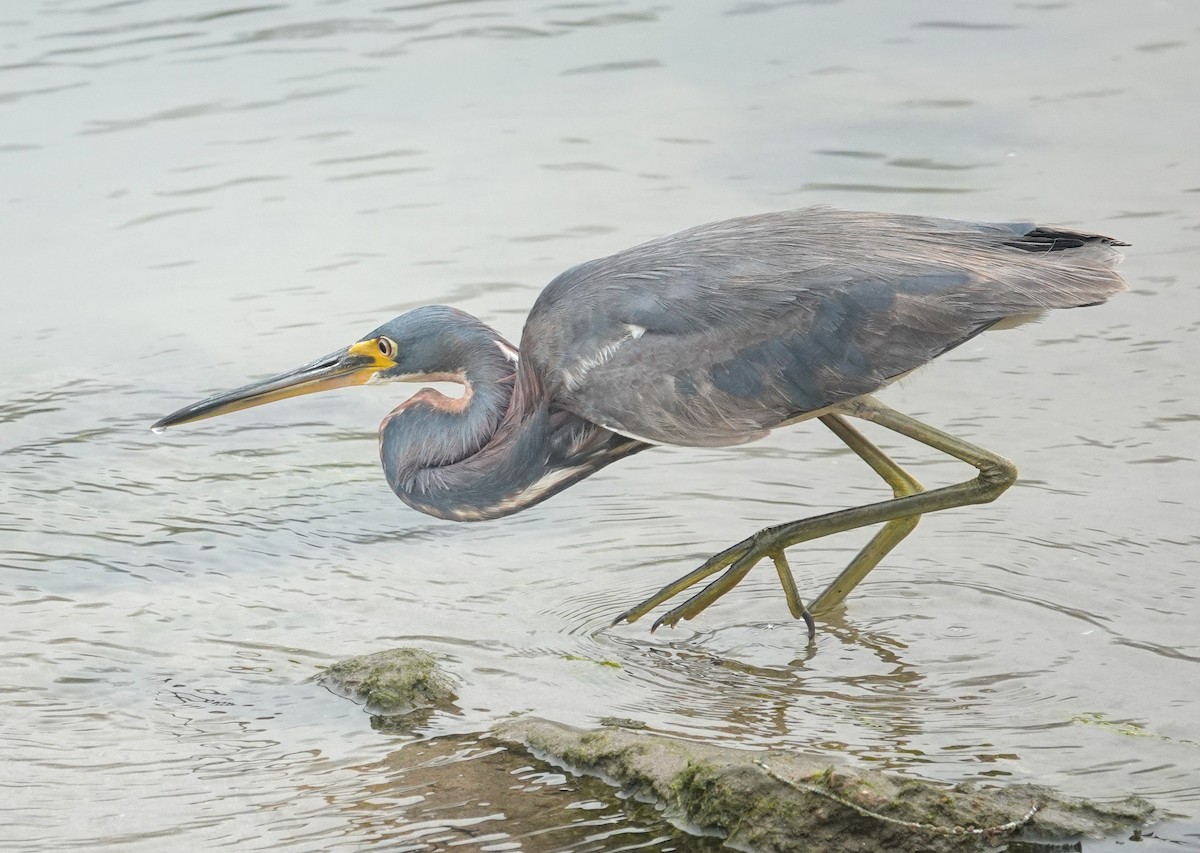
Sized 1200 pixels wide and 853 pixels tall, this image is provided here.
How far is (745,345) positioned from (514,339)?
2.84 metres

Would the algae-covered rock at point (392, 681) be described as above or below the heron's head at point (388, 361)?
below

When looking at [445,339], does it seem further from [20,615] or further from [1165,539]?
[1165,539]

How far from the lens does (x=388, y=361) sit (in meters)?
5.98

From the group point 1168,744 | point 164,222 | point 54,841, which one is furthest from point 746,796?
point 164,222

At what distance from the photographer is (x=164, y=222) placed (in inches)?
401

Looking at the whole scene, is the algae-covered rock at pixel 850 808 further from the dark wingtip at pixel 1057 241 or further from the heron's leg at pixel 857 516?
the dark wingtip at pixel 1057 241

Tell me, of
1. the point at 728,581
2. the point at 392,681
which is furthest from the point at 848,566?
the point at 392,681

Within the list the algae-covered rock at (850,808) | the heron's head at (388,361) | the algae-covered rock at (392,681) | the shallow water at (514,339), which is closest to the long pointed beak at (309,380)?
the heron's head at (388,361)

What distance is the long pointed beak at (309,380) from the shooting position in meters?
5.98

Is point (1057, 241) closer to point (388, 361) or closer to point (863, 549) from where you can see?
point (863, 549)

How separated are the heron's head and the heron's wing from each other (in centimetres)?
52

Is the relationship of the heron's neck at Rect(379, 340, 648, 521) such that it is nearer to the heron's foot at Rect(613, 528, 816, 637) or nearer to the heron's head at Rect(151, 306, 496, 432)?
the heron's head at Rect(151, 306, 496, 432)

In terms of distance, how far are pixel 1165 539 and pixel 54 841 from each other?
388cm

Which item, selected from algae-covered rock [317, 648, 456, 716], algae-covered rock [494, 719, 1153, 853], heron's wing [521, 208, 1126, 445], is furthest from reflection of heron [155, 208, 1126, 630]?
algae-covered rock [494, 719, 1153, 853]
